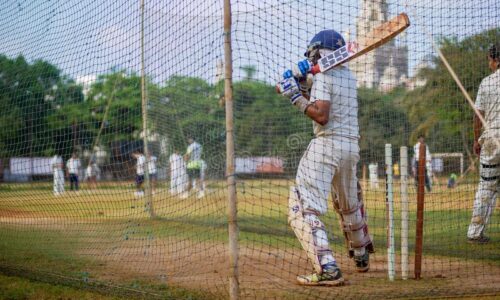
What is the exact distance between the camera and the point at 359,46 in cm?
548

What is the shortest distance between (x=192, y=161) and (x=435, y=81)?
8446mm

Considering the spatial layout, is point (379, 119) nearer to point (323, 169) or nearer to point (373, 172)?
point (373, 172)

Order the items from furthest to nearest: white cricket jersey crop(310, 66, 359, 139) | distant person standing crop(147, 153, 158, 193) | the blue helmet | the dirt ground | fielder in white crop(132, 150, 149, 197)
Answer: distant person standing crop(147, 153, 158, 193)
fielder in white crop(132, 150, 149, 197)
the blue helmet
white cricket jersey crop(310, 66, 359, 139)
the dirt ground

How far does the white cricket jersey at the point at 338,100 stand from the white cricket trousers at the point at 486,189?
2989 millimetres

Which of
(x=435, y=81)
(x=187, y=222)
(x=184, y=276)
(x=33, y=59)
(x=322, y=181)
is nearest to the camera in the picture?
(x=322, y=181)

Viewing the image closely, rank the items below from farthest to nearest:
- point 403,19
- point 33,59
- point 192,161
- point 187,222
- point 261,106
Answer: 1. point 261,106
2. point 192,161
3. point 187,222
4. point 33,59
5. point 403,19

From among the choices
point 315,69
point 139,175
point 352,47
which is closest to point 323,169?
point 315,69

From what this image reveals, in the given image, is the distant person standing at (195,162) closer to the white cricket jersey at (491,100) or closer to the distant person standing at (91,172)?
the distant person standing at (91,172)

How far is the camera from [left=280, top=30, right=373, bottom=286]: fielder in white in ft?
17.9

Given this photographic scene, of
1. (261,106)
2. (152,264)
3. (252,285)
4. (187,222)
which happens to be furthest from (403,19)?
(261,106)

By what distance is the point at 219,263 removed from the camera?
682cm

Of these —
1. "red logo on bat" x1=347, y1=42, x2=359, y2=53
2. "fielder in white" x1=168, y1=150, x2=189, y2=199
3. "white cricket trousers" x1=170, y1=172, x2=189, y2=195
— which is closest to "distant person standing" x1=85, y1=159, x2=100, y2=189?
"fielder in white" x1=168, y1=150, x2=189, y2=199

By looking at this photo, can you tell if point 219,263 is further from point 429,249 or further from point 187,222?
point 187,222

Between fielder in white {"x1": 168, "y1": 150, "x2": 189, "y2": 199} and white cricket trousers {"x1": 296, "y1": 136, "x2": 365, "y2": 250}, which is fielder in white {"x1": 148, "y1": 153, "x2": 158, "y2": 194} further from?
white cricket trousers {"x1": 296, "y1": 136, "x2": 365, "y2": 250}
